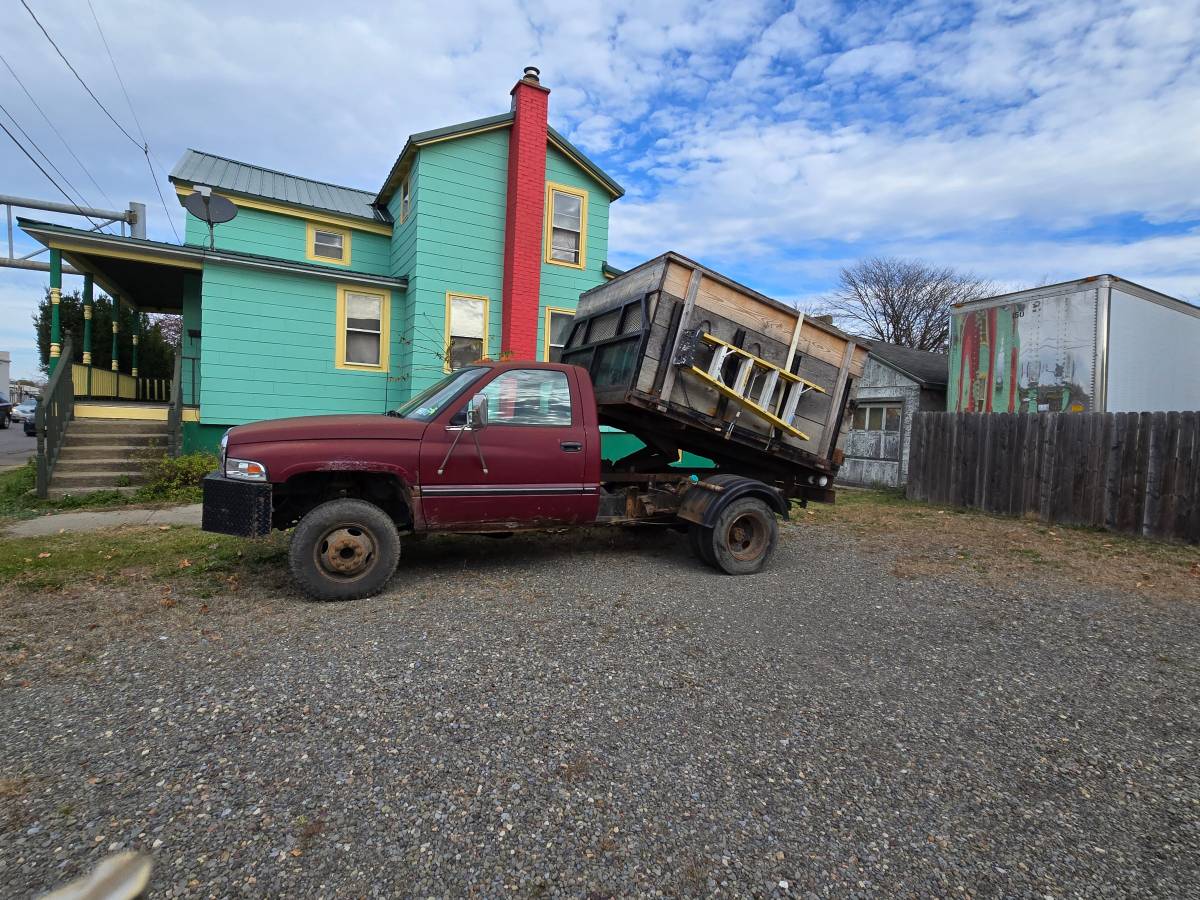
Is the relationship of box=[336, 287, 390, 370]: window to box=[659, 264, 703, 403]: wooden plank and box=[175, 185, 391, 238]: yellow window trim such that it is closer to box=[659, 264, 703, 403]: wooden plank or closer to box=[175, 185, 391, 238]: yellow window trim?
box=[175, 185, 391, 238]: yellow window trim

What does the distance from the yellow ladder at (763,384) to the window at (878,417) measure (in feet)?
36.4

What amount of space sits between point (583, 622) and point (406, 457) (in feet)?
6.36

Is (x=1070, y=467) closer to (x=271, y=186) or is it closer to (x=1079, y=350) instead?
(x=1079, y=350)

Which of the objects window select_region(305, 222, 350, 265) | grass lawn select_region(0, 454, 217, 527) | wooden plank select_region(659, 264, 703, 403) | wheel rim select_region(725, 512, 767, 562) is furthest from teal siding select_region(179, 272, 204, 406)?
wheel rim select_region(725, 512, 767, 562)

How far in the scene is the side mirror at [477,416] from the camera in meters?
5.21

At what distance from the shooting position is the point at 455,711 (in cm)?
313

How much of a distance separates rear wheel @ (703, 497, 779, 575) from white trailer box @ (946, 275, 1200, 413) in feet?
26.3

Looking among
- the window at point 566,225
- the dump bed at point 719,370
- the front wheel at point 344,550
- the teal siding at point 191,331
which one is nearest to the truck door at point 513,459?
the front wheel at point 344,550

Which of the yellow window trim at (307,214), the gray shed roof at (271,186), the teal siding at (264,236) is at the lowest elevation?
the teal siding at (264,236)

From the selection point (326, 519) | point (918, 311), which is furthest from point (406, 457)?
point (918, 311)

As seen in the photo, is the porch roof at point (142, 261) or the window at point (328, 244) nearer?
the porch roof at point (142, 261)

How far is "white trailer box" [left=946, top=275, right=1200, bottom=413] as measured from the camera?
1067 cm

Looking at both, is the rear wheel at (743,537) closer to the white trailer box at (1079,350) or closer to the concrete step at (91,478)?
the white trailer box at (1079,350)

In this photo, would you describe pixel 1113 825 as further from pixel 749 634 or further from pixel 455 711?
pixel 455 711
